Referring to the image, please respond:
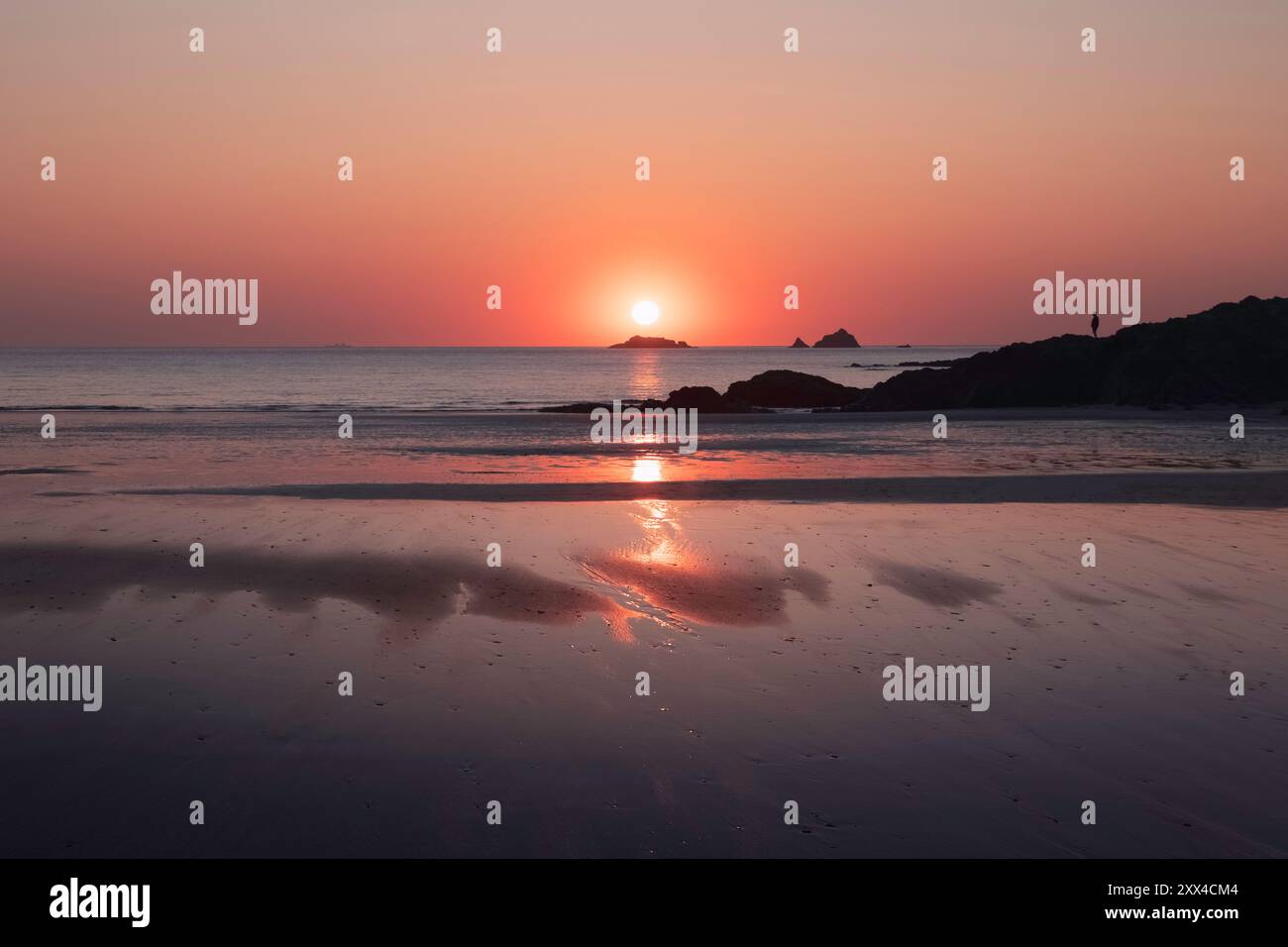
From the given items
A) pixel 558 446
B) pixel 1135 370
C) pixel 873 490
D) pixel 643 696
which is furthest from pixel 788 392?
pixel 643 696

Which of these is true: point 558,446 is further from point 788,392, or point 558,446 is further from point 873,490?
point 788,392

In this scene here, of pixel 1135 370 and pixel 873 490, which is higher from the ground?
pixel 1135 370

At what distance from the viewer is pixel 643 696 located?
941cm

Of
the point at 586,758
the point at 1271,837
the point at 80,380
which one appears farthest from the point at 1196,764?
the point at 80,380

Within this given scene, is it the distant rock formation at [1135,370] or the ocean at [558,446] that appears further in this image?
the distant rock formation at [1135,370]

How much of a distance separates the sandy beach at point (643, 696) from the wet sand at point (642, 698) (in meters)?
0.04

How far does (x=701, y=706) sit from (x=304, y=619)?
A: 5.67 meters

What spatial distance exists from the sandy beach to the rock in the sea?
2069 inches

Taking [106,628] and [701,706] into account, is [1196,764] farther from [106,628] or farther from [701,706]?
[106,628]

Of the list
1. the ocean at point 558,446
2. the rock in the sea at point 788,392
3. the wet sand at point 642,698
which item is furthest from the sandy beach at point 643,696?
the rock in the sea at point 788,392

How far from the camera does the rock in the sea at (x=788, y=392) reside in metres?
71.1

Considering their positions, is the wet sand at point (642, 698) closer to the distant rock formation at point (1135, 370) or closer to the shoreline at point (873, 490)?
the shoreline at point (873, 490)

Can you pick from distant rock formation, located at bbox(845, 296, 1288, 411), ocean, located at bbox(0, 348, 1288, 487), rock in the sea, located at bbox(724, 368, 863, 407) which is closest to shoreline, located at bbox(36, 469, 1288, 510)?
ocean, located at bbox(0, 348, 1288, 487)

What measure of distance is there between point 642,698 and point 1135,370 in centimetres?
5915
